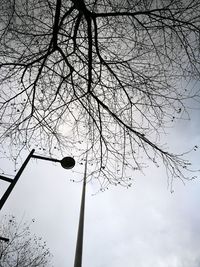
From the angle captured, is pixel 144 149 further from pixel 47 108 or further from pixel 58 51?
pixel 58 51

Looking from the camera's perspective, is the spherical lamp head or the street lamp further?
the spherical lamp head

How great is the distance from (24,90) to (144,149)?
285 centimetres

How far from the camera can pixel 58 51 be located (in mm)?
6039

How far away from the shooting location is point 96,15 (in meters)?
5.40

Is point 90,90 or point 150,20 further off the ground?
point 150,20

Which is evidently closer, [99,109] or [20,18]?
[20,18]

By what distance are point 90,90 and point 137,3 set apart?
2.00 m

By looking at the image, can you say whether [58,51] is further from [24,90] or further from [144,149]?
[144,149]

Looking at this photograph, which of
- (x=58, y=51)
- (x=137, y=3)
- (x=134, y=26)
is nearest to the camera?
(x=137, y=3)

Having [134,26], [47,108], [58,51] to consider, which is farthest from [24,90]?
[134,26]

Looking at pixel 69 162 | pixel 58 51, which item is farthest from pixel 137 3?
pixel 69 162

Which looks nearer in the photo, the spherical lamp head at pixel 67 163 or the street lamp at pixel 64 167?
the street lamp at pixel 64 167

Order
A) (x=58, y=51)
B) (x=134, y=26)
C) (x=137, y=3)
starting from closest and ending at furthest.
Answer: (x=137, y=3) → (x=134, y=26) → (x=58, y=51)

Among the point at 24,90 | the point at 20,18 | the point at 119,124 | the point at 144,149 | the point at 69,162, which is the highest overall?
the point at 20,18
